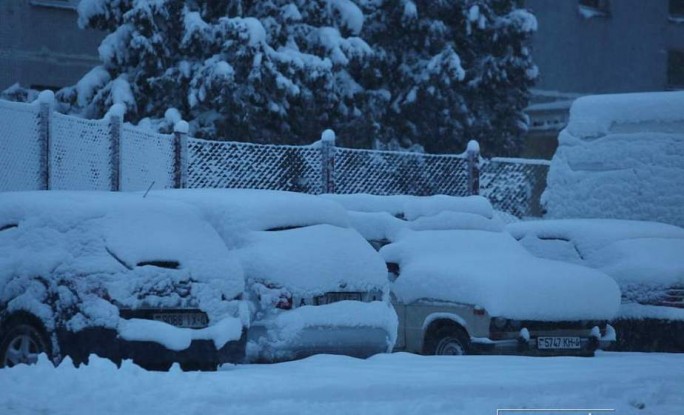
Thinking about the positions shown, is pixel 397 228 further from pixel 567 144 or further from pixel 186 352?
pixel 567 144

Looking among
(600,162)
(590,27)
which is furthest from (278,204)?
(590,27)

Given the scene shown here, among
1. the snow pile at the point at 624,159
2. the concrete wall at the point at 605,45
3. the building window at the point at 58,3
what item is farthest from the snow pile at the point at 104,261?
the concrete wall at the point at 605,45

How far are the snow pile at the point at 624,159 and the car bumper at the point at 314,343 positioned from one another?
767 centimetres

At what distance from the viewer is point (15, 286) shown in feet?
30.5

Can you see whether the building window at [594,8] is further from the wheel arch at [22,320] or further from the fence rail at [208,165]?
the wheel arch at [22,320]

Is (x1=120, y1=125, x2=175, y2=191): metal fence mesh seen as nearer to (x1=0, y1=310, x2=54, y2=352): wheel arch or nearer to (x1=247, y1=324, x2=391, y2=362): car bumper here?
(x1=247, y1=324, x2=391, y2=362): car bumper

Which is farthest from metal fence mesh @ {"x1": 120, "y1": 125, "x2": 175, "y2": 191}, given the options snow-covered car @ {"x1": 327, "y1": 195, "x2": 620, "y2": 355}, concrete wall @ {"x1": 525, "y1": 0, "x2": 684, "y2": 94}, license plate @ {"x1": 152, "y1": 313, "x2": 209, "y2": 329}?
→ concrete wall @ {"x1": 525, "y1": 0, "x2": 684, "y2": 94}

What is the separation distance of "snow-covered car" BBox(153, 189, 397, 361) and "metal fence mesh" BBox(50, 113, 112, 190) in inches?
140

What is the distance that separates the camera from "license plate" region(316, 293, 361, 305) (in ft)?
34.1

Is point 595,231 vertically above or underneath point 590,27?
underneath

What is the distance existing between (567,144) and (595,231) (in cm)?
415

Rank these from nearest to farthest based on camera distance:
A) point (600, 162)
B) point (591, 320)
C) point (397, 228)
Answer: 1. point (591, 320)
2. point (397, 228)
3. point (600, 162)

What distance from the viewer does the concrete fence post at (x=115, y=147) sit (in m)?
15.1

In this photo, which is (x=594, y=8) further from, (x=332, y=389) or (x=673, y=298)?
(x=332, y=389)
